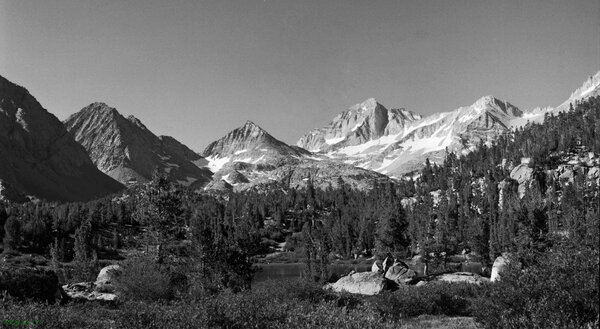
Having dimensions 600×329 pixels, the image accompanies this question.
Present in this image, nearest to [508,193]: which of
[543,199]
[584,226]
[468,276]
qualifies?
[543,199]

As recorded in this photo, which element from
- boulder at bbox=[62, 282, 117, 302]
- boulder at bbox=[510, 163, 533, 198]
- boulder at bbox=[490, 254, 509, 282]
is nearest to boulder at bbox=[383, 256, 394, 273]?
boulder at bbox=[490, 254, 509, 282]

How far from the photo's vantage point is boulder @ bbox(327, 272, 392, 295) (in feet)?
155

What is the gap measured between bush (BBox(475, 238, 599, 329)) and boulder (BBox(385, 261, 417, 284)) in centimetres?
4517

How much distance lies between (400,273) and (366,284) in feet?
51.5

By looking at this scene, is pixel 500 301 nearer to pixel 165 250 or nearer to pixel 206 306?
pixel 206 306

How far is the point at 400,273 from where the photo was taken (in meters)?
62.6

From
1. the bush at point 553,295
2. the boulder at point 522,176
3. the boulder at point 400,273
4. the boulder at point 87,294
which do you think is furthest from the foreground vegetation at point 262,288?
the boulder at point 522,176

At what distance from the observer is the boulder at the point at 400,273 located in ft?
196

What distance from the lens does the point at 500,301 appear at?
49.4ft

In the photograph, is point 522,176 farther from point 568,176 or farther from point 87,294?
point 87,294

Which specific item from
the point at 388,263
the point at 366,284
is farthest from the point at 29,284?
the point at 388,263

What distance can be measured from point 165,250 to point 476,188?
171 meters

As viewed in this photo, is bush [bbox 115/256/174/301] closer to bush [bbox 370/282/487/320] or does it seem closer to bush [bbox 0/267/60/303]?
Answer: bush [bbox 0/267/60/303]

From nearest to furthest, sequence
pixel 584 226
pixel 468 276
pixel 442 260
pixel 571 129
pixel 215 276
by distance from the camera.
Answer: pixel 584 226 < pixel 215 276 < pixel 468 276 < pixel 442 260 < pixel 571 129
